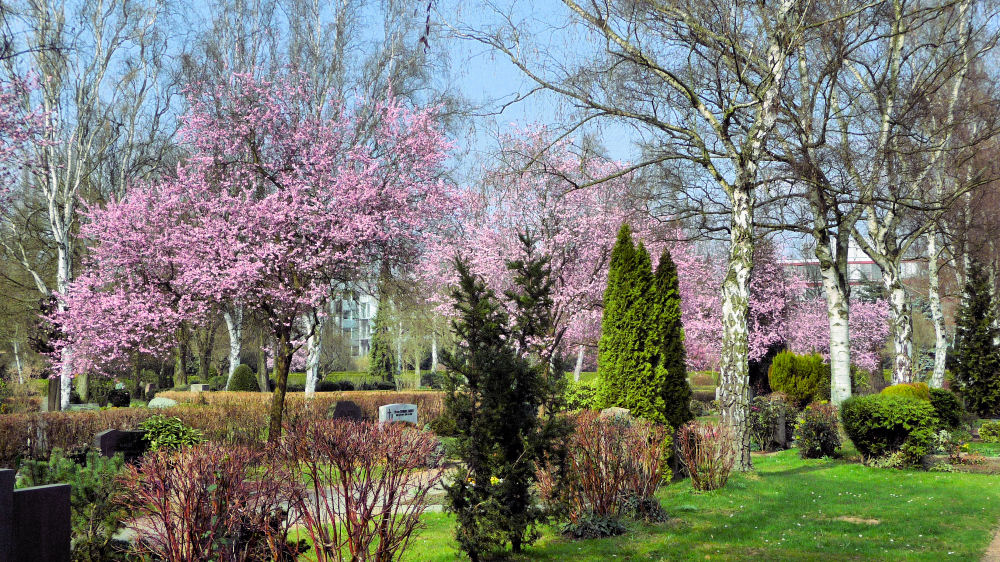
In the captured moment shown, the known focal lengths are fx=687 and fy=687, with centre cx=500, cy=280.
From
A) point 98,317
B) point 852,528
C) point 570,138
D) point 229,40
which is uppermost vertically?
point 229,40

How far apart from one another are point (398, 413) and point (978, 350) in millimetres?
18160

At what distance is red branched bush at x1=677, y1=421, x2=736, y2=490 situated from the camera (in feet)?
29.8

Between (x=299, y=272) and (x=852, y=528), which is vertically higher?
(x=299, y=272)

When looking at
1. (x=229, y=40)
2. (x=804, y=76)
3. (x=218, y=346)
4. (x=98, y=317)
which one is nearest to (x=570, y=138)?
(x=804, y=76)

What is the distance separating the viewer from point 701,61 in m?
11.9

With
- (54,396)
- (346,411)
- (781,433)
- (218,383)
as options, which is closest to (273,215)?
(346,411)

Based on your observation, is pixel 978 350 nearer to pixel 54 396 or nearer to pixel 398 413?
pixel 398 413

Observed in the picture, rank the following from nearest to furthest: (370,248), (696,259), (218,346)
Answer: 1. (370,248)
2. (696,259)
3. (218,346)

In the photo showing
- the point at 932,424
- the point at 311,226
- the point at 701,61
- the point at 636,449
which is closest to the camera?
the point at 636,449

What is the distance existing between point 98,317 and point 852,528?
16487 mm

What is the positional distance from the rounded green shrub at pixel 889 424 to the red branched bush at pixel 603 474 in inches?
197

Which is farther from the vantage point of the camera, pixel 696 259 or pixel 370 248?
pixel 696 259

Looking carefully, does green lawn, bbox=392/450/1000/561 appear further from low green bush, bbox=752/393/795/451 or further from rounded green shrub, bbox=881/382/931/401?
low green bush, bbox=752/393/795/451

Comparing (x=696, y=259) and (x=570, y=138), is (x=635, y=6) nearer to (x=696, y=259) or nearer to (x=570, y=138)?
(x=570, y=138)
